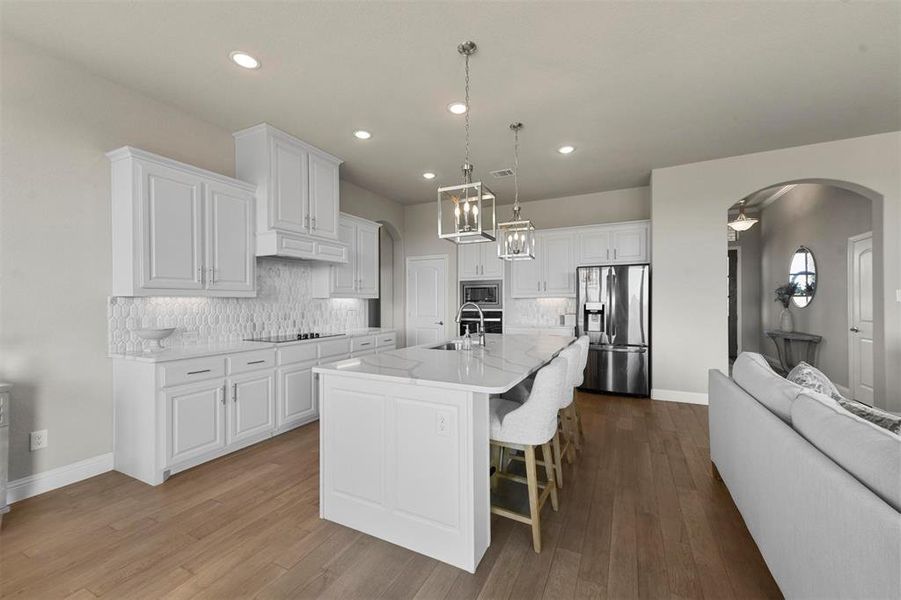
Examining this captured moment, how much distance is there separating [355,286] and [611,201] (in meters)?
3.96

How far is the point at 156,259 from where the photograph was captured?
2928 millimetres

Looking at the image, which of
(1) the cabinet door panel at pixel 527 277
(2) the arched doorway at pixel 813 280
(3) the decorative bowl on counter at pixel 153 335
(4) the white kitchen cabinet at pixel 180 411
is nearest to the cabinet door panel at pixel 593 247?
(1) the cabinet door panel at pixel 527 277

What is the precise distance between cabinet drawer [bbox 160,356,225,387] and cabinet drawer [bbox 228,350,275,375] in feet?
0.25

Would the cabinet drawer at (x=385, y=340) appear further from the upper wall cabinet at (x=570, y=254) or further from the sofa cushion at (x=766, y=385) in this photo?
the sofa cushion at (x=766, y=385)

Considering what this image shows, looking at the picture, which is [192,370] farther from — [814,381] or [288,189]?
[814,381]

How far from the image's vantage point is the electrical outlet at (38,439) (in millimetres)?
2506

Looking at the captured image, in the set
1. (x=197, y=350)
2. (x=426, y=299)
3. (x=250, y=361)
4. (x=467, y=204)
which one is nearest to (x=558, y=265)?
(x=426, y=299)

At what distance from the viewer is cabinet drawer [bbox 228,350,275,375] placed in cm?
311

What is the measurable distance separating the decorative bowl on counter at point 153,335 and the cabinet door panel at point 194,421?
18.4 inches

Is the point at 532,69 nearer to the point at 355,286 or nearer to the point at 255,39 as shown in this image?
the point at 255,39

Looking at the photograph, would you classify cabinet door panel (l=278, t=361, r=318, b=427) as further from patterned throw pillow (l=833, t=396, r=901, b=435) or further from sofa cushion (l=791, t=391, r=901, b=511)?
patterned throw pillow (l=833, t=396, r=901, b=435)

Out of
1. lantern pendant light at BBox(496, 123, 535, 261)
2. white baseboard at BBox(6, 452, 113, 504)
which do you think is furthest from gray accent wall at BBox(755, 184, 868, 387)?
white baseboard at BBox(6, 452, 113, 504)

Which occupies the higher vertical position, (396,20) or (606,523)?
(396,20)

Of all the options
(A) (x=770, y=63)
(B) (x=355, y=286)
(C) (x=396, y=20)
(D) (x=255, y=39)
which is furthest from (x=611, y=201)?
(D) (x=255, y=39)
